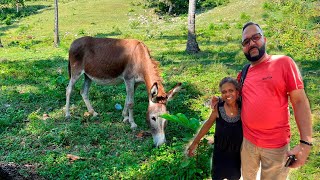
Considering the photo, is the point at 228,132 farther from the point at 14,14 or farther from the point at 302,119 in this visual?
the point at 14,14

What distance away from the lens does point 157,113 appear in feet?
23.6

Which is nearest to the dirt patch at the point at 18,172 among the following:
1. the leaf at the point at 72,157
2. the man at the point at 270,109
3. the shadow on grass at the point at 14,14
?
the leaf at the point at 72,157

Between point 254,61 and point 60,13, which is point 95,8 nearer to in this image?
point 60,13

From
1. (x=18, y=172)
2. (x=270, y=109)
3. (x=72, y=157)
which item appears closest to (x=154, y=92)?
(x=72, y=157)

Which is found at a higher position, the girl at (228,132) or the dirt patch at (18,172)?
the girl at (228,132)

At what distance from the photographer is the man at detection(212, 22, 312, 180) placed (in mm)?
3414

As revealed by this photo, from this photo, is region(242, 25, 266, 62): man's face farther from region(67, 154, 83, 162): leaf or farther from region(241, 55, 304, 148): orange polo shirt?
region(67, 154, 83, 162): leaf

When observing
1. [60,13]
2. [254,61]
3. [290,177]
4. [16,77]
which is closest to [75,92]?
[16,77]

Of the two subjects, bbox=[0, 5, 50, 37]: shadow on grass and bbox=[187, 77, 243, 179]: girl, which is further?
bbox=[0, 5, 50, 37]: shadow on grass

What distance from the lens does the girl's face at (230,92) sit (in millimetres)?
3938

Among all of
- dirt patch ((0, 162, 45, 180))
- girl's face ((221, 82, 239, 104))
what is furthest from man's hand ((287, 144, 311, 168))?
dirt patch ((0, 162, 45, 180))

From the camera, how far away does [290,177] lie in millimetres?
6004

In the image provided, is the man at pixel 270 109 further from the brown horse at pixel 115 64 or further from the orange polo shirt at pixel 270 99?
the brown horse at pixel 115 64

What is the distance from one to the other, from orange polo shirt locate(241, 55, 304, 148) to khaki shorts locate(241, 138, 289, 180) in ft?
0.28
